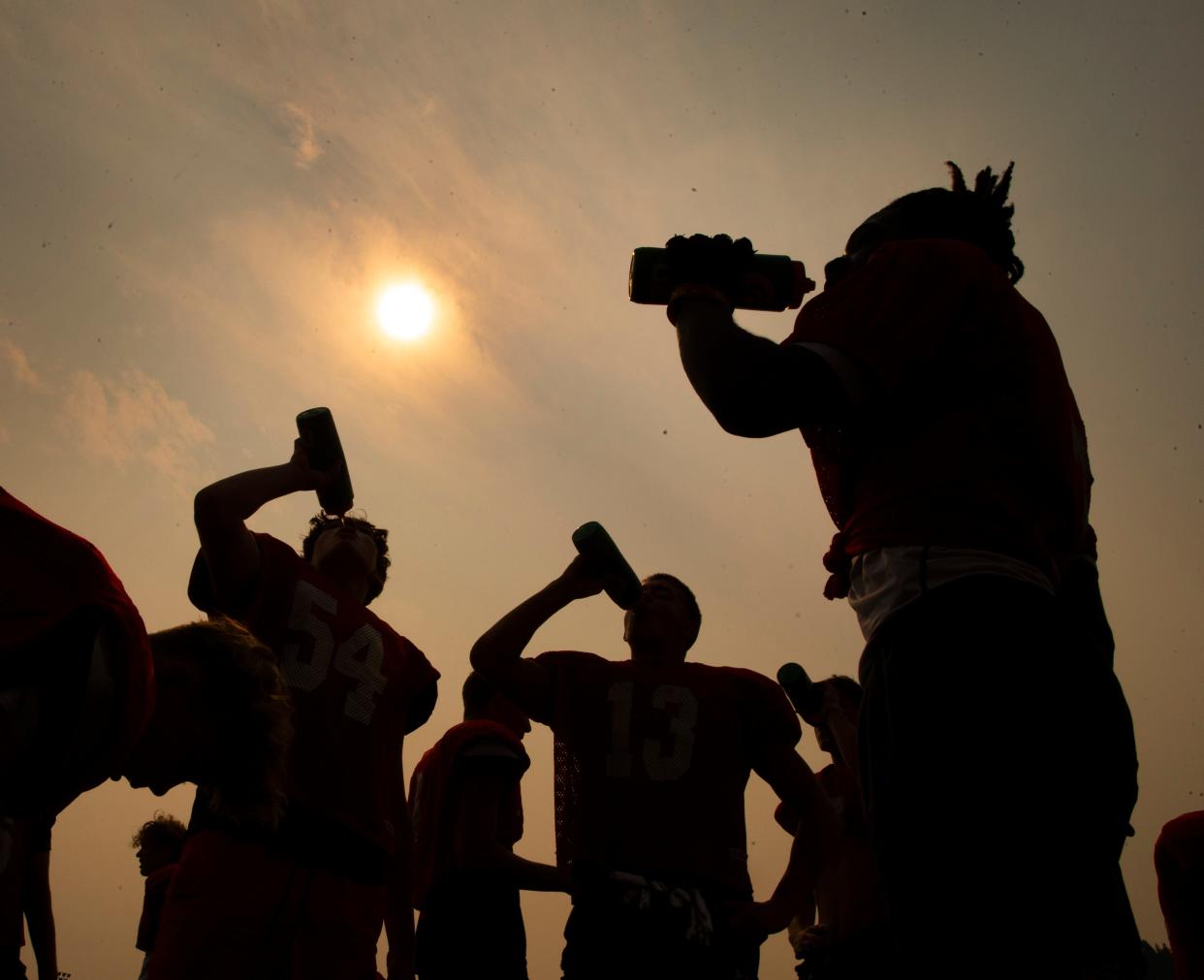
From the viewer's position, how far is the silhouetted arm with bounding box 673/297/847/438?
1.47 metres

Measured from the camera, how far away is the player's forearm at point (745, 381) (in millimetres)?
1473

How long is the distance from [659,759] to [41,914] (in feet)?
9.59

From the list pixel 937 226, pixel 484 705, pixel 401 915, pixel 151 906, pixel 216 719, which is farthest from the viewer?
pixel 151 906

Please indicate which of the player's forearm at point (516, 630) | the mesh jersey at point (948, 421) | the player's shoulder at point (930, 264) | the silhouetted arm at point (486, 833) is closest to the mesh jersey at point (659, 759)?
the player's forearm at point (516, 630)

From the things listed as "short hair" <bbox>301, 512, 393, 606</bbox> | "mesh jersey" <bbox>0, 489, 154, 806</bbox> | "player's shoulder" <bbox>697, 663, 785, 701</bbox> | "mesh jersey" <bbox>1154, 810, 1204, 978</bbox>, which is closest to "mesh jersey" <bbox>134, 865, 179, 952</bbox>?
"short hair" <bbox>301, 512, 393, 606</bbox>

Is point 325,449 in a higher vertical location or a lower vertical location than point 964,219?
higher

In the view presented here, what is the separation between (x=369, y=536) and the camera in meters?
4.22

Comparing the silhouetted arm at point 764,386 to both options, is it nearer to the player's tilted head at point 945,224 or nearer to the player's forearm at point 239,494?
the player's tilted head at point 945,224

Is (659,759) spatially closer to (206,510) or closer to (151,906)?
(206,510)

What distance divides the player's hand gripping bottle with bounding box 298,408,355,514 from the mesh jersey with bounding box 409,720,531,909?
1.27 meters

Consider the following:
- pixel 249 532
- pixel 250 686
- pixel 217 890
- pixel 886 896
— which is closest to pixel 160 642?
pixel 250 686

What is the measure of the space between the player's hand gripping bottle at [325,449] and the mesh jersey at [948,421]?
2661 mm

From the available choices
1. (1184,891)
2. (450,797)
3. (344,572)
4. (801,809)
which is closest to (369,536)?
(344,572)

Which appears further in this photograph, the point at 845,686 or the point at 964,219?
the point at 845,686
